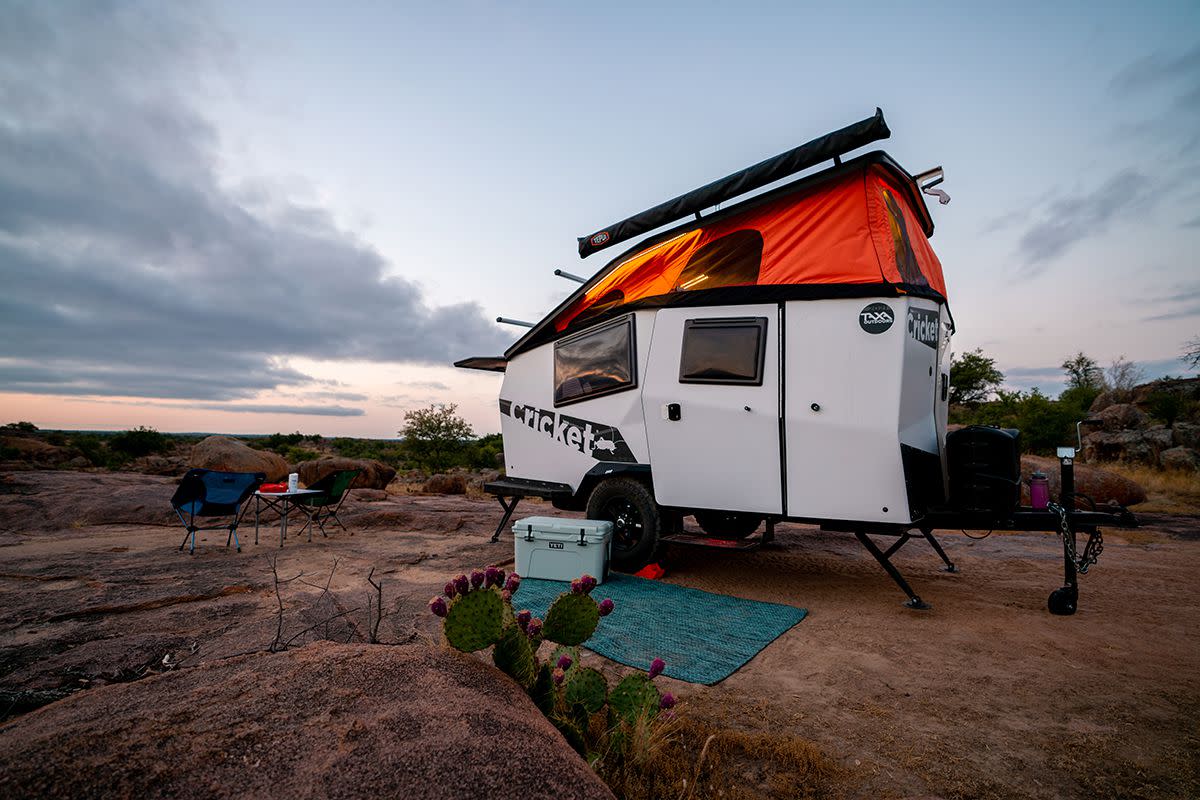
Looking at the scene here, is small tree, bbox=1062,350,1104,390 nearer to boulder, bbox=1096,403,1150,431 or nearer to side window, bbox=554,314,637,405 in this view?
boulder, bbox=1096,403,1150,431

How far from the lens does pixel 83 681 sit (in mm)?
3158

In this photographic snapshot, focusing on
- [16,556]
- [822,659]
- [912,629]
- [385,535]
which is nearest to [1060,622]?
[912,629]

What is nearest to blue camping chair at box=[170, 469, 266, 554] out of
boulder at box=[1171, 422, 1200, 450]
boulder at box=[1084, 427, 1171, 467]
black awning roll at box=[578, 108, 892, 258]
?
black awning roll at box=[578, 108, 892, 258]

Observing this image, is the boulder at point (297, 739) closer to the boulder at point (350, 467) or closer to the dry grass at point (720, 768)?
the dry grass at point (720, 768)

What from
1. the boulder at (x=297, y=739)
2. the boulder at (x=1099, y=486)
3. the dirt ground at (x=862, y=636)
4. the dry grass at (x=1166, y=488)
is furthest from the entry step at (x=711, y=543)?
the dry grass at (x=1166, y=488)

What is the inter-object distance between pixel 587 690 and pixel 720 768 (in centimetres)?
66

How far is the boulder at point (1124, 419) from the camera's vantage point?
59.4 ft

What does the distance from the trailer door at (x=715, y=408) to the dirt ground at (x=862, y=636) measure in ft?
3.55

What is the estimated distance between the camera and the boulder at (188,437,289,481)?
16025mm

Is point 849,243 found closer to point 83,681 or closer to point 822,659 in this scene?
point 822,659

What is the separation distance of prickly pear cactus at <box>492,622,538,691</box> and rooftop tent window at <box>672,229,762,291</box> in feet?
12.9

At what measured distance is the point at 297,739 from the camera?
5.32 ft

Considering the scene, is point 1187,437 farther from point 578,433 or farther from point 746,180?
point 578,433

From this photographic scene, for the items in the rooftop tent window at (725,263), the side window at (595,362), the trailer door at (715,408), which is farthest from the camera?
the side window at (595,362)
